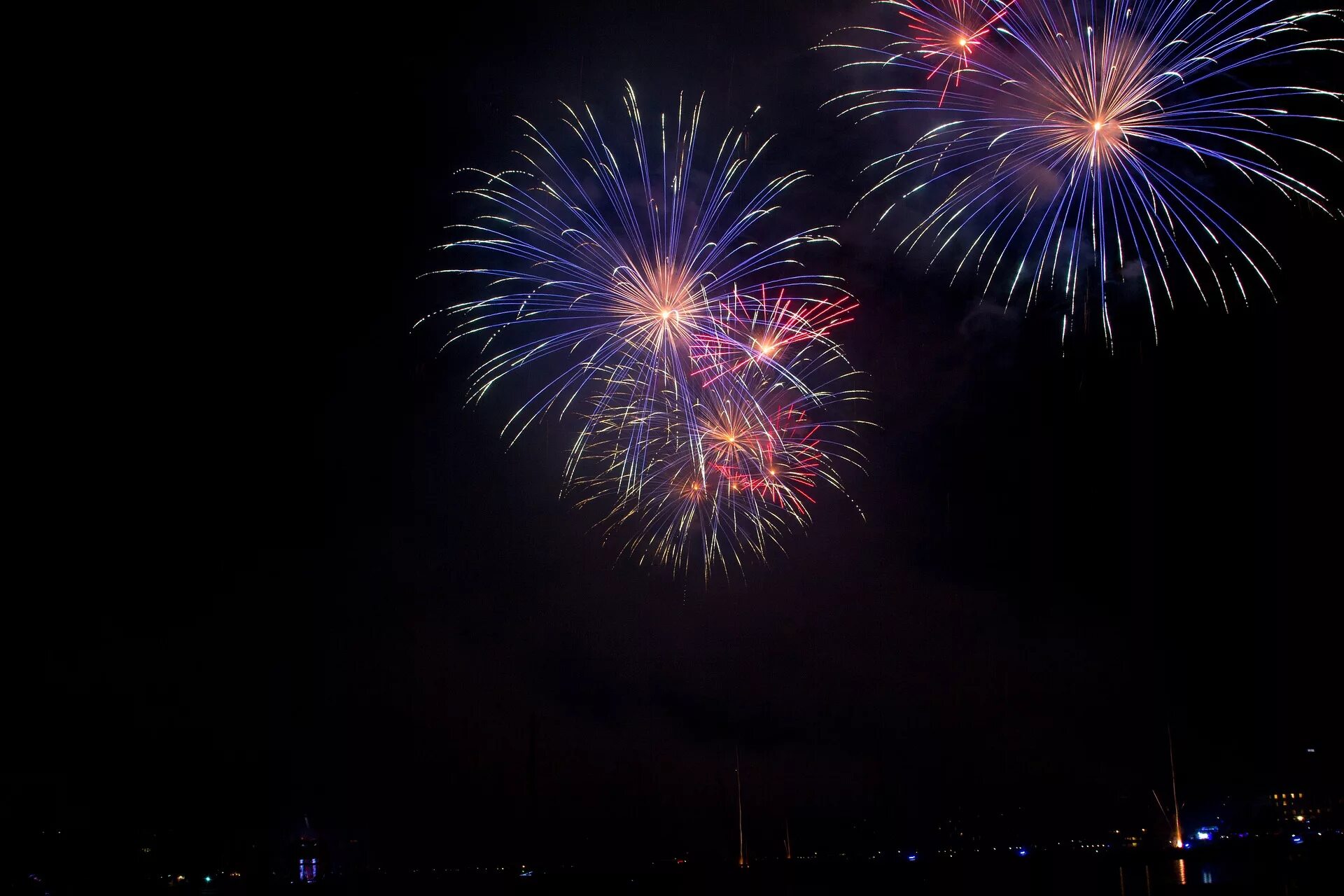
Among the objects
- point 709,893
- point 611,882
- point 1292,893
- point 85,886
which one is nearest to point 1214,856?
point 709,893

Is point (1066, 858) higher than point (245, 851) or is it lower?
lower

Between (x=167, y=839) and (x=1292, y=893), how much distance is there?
6274cm

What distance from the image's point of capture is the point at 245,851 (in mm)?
73312

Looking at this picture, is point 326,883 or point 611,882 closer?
point 326,883

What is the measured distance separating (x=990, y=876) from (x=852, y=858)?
10525 cm

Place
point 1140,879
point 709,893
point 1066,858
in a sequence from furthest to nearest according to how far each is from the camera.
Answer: point 1066,858, point 709,893, point 1140,879

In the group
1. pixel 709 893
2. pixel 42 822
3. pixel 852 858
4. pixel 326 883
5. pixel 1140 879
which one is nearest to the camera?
pixel 42 822

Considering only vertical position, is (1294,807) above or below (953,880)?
below

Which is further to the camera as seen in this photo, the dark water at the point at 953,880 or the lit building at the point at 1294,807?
the lit building at the point at 1294,807

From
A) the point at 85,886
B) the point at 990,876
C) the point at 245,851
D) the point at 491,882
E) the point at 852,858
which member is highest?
the point at 85,886

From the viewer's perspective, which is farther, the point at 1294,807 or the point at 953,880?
the point at 1294,807

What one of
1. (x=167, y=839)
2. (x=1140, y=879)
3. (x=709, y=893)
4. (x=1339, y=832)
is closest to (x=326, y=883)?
(x=709, y=893)

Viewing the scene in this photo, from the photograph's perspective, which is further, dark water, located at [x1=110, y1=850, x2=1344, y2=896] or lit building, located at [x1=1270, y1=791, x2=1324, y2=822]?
lit building, located at [x1=1270, y1=791, x2=1324, y2=822]

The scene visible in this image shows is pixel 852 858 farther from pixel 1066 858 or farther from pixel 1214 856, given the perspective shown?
pixel 1214 856
